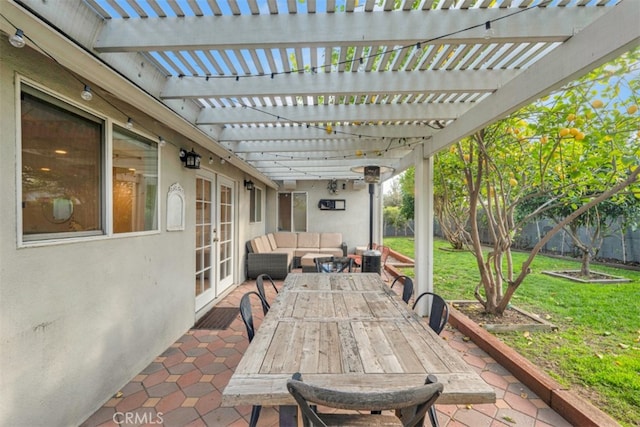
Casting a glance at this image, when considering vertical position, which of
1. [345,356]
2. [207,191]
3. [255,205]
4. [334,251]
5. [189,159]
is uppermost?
[189,159]

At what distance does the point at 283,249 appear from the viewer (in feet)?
24.0

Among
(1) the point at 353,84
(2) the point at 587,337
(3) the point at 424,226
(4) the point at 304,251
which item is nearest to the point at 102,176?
(1) the point at 353,84

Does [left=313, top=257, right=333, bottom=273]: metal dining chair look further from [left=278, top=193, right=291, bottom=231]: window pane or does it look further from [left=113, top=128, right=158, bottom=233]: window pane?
[left=278, top=193, right=291, bottom=231]: window pane

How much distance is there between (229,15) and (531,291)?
561 centimetres

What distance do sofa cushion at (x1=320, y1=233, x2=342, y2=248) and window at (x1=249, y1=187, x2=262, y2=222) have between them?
5.99 ft

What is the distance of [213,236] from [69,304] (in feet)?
8.40

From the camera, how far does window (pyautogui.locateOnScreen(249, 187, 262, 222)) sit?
6.54 m

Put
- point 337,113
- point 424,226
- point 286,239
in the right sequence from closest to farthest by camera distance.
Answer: point 337,113 < point 424,226 < point 286,239

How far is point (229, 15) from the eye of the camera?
1.61 m

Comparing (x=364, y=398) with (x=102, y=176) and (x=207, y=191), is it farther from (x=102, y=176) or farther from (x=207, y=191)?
(x=207, y=191)

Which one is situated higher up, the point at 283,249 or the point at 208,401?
the point at 283,249

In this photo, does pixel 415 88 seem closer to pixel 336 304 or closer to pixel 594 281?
pixel 336 304

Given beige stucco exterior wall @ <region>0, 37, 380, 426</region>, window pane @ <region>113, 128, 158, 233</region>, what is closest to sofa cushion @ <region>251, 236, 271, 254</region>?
beige stucco exterior wall @ <region>0, 37, 380, 426</region>

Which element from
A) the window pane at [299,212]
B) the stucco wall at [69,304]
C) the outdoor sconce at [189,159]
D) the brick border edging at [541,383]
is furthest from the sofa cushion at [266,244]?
the brick border edging at [541,383]
